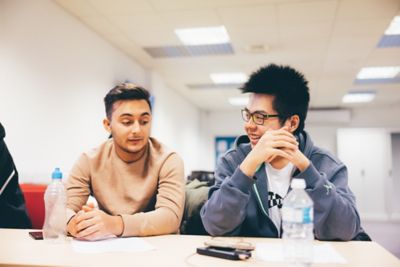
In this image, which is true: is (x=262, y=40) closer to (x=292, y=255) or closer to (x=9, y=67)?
(x=9, y=67)

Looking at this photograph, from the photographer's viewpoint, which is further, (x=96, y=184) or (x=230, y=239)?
(x=96, y=184)

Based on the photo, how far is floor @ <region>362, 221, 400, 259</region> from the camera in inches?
222

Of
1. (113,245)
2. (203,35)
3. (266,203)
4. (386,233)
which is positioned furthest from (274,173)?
(386,233)

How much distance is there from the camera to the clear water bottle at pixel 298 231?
116cm

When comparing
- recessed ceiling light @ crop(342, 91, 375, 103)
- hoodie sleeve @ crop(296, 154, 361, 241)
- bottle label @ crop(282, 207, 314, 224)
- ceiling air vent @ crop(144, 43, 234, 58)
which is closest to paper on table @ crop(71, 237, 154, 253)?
bottle label @ crop(282, 207, 314, 224)

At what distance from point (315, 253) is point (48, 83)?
332cm

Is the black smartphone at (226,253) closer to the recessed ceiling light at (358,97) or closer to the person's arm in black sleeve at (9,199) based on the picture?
the person's arm in black sleeve at (9,199)

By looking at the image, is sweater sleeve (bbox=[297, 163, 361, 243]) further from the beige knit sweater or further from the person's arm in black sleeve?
the person's arm in black sleeve

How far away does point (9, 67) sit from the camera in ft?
11.0

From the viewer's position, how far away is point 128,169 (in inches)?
76.4

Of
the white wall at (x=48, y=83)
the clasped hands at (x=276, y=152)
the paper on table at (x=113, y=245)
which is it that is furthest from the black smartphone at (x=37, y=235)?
the white wall at (x=48, y=83)

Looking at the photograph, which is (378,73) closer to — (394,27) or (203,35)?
(394,27)

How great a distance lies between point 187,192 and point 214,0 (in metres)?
2.41

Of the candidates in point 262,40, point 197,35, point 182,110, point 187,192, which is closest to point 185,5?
point 197,35
